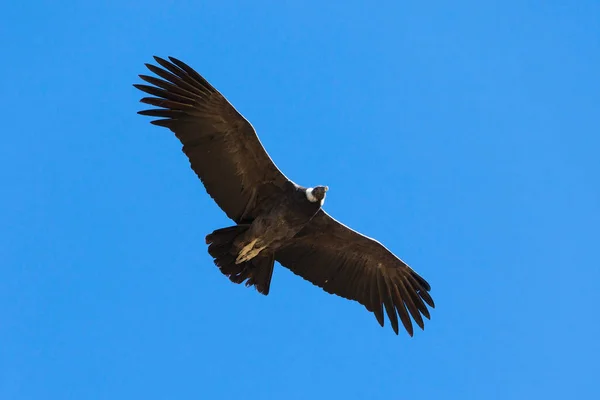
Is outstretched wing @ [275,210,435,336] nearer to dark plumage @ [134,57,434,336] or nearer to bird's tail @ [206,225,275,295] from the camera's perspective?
dark plumage @ [134,57,434,336]

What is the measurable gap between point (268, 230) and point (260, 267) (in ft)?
2.74

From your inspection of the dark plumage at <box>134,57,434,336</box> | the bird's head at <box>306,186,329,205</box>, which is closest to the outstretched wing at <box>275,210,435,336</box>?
the dark plumage at <box>134,57,434,336</box>

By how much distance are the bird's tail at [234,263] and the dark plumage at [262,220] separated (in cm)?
2

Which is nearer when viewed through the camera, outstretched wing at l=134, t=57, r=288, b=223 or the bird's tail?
outstretched wing at l=134, t=57, r=288, b=223

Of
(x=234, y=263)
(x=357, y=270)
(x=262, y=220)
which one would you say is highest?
(x=357, y=270)

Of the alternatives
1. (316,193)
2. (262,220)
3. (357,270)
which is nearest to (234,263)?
(262,220)

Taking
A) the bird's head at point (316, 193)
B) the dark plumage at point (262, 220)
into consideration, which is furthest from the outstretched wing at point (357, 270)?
the bird's head at point (316, 193)

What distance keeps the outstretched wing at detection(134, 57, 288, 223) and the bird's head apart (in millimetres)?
678

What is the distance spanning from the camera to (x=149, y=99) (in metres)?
14.2

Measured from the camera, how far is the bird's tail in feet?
48.6

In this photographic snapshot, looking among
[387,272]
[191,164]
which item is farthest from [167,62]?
[387,272]

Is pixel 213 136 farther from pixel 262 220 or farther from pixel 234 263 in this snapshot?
pixel 234 263

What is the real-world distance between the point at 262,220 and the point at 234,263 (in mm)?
890

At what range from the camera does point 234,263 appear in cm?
1505
